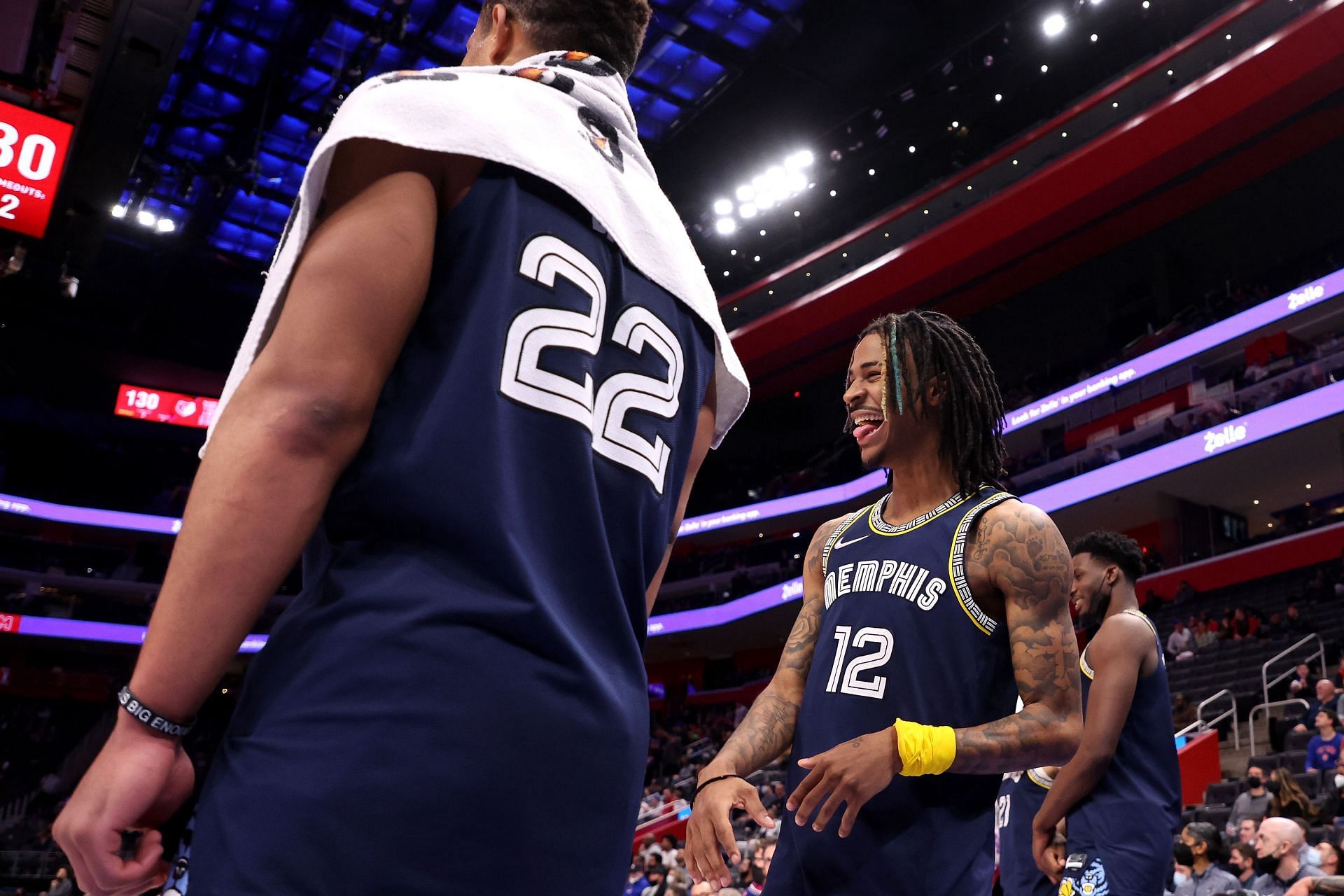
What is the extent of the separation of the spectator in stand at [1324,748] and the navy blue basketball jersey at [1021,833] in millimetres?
6463

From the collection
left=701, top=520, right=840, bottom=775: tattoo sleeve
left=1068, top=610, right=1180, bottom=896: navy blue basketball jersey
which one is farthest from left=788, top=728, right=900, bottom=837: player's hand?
left=1068, top=610, right=1180, bottom=896: navy blue basketball jersey

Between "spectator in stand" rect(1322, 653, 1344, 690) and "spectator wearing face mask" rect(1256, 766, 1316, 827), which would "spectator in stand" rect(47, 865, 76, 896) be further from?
"spectator in stand" rect(1322, 653, 1344, 690)

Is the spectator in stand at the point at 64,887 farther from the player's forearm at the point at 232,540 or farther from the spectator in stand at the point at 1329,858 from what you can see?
the player's forearm at the point at 232,540

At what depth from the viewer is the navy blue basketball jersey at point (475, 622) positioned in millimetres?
1031

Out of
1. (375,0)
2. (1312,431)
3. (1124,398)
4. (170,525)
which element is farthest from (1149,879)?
(170,525)

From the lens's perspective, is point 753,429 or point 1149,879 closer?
point 1149,879

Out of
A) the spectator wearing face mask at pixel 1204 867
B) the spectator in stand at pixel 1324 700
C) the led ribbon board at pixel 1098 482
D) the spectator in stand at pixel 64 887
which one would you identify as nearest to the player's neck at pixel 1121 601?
the spectator wearing face mask at pixel 1204 867

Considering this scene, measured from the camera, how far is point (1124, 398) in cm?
2283

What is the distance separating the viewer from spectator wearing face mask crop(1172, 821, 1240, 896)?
7047 millimetres

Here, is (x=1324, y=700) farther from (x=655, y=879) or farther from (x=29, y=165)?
(x=29, y=165)

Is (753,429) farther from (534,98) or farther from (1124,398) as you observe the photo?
(534,98)

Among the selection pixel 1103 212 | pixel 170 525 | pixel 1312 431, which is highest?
pixel 1103 212

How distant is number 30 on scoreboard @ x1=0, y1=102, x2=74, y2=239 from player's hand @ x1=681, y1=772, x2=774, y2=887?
10.9 meters

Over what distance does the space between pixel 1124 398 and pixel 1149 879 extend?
2099cm
